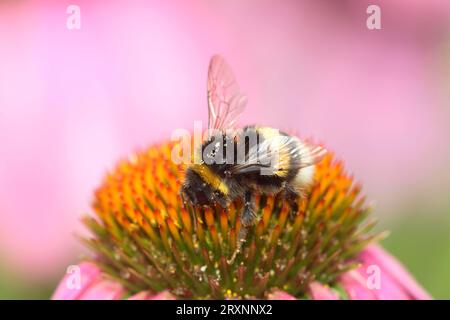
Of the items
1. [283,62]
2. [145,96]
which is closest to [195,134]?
[145,96]

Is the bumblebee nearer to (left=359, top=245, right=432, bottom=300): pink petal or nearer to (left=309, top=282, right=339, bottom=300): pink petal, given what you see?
(left=309, top=282, right=339, bottom=300): pink petal

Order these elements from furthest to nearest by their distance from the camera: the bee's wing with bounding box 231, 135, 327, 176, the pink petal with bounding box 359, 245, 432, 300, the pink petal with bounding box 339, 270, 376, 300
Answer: the pink petal with bounding box 359, 245, 432, 300 < the pink petal with bounding box 339, 270, 376, 300 < the bee's wing with bounding box 231, 135, 327, 176

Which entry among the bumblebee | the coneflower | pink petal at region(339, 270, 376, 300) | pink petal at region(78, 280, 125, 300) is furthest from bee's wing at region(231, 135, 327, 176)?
pink petal at region(78, 280, 125, 300)

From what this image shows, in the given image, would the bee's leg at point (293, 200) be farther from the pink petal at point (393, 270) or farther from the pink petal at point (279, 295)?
the pink petal at point (393, 270)

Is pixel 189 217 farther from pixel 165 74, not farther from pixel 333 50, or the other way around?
pixel 333 50

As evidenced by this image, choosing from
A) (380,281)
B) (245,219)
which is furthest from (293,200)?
(380,281)

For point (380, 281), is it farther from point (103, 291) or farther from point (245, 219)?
point (103, 291)
